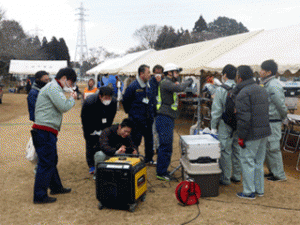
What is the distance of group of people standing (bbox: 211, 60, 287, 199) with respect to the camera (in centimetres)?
358

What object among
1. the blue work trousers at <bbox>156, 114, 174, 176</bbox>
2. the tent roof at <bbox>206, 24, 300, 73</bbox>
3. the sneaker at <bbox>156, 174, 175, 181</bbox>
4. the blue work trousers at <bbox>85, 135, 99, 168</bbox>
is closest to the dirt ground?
the sneaker at <bbox>156, 174, 175, 181</bbox>

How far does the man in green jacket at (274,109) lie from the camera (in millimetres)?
4188

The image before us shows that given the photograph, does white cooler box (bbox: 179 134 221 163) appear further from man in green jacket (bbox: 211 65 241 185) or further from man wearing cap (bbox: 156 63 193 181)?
man wearing cap (bbox: 156 63 193 181)

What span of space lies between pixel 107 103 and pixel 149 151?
1.47 meters

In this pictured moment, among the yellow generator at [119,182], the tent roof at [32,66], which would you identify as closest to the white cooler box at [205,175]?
the yellow generator at [119,182]

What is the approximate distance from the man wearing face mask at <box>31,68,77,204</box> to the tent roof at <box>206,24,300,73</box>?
3.78 metres

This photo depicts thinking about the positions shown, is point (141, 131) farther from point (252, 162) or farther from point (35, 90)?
point (252, 162)

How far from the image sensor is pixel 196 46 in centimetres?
1005

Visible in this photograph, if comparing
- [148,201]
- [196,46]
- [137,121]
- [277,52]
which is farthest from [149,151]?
[196,46]

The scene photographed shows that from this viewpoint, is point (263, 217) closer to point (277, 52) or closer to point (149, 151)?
point (149, 151)

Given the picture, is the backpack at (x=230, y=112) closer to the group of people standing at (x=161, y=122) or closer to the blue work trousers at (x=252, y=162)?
the group of people standing at (x=161, y=122)

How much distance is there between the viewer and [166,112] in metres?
4.30

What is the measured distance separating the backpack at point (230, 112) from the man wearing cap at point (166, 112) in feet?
2.32

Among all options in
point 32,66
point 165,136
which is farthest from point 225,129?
point 32,66
